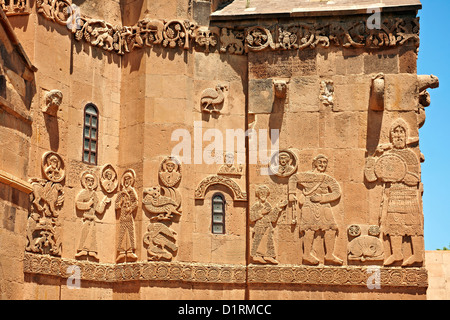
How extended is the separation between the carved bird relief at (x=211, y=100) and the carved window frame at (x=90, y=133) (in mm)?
2470

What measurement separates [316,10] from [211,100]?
319 cm

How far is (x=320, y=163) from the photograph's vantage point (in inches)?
878

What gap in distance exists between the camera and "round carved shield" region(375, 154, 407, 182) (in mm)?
22062

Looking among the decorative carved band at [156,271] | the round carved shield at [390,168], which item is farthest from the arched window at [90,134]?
the round carved shield at [390,168]

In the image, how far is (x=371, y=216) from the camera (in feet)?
72.1

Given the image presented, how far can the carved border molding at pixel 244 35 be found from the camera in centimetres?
2262

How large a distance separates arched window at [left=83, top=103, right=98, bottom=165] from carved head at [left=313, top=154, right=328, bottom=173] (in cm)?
496

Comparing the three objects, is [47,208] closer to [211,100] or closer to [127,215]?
[127,215]

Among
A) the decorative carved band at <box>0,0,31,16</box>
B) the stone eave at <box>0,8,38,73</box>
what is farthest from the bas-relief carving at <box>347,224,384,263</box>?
the decorative carved band at <box>0,0,31,16</box>

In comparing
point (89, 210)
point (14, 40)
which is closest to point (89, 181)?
point (89, 210)

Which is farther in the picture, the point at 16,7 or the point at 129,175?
the point at 129,175

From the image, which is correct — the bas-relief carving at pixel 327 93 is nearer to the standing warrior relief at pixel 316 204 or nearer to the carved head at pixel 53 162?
the standing warrior relief at pixel 316 204
